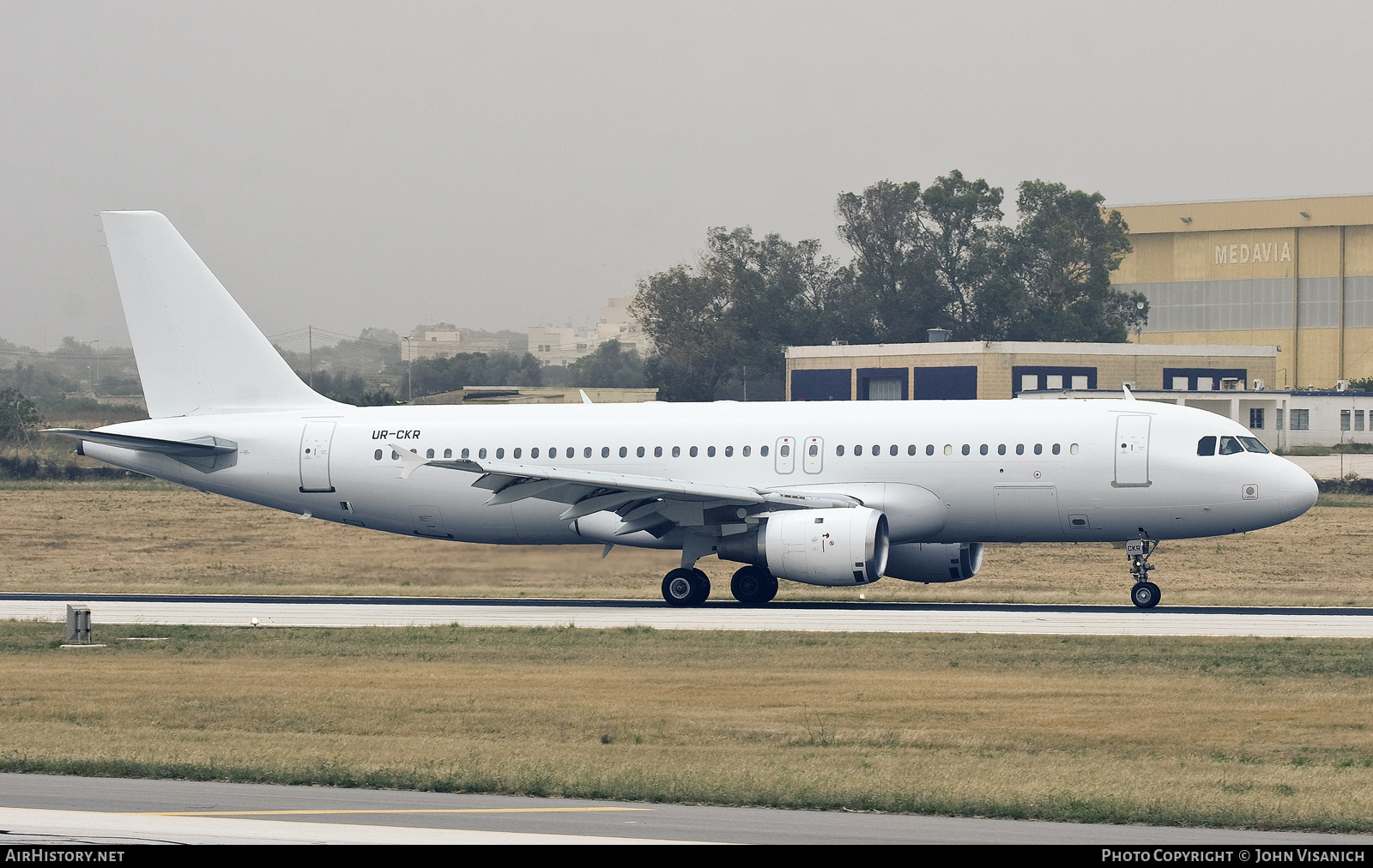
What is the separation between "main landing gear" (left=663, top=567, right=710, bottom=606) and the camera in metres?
34.3

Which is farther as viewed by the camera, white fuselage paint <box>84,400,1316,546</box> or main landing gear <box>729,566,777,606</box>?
main landing gear <box>729,566,777,606</box>

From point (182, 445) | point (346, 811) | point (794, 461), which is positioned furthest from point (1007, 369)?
point (346, 811)

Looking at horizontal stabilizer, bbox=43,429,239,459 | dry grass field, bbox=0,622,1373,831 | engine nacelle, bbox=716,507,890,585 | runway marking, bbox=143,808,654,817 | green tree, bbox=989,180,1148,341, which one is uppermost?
green tree, bbox=989,180,1148,341

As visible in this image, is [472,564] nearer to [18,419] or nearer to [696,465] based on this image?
[696,465]

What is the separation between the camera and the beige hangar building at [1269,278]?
4995 inches

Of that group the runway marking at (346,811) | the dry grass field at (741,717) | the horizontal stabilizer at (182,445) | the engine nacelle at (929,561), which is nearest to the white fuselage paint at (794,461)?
the horizontal stabilizer at (182,445)

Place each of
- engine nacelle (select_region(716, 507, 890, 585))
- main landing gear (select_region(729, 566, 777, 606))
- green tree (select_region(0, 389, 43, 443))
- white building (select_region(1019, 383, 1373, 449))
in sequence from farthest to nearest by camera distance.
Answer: white building (select_region(1019, 383, 1373, 449)), green tree (select_region(0, 389, 43, 443)), main landing gear (select_region(729, 566, 777, 606)), engine nacelle (select_region(716, 507, 890, 585))

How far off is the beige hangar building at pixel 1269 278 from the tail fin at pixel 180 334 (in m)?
102

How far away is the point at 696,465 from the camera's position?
3525cm

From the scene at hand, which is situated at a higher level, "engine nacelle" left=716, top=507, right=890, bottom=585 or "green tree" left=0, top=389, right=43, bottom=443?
"green tree" left=0, top=389, right=43, bottom=443

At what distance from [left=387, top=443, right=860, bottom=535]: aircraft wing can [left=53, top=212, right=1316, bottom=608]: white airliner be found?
5 centimetres

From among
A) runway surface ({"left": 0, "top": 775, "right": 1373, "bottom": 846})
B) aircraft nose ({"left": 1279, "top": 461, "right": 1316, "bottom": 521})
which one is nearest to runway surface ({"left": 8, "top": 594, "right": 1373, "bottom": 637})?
aircraft nose ({"left": 1279, "top": 461, "right": 1316, "bottom": 521})

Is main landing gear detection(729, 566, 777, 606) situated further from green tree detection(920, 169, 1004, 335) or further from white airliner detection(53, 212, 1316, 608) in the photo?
green tree detection(920, 169, 1004, 335)

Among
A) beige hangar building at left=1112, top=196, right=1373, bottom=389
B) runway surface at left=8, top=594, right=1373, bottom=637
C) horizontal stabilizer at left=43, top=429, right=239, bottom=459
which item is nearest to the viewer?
runway surface at left=8, top=594, right=1373, bottom=637
